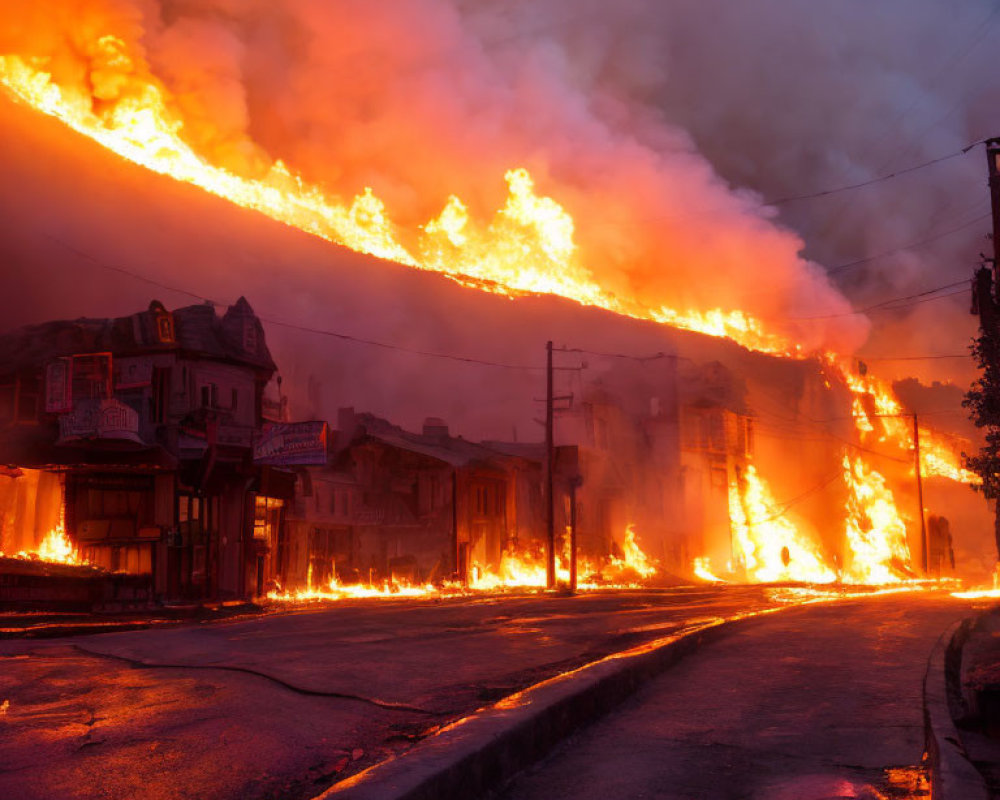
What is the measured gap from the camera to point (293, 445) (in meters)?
31.1

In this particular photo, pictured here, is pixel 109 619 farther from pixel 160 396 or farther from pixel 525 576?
pixel 525 576

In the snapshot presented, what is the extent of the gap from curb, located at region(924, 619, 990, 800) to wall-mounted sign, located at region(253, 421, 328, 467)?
2293 centimetres

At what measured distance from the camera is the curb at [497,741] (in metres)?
4.39

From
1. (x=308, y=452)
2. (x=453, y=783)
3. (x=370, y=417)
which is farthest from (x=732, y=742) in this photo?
(x=370, y=417)

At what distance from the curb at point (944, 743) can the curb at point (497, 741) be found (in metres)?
2.36

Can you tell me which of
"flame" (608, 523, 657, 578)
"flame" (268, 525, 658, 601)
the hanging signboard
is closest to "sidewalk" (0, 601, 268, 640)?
the hanging signboard

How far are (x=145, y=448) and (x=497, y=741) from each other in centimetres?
2774

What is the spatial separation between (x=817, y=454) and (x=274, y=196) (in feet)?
174

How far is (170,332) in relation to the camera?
33125mm

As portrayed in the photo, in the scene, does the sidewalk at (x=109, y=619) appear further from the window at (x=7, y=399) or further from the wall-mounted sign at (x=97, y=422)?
the window at (x=7, y=399)

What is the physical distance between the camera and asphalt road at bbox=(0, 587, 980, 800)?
5.17m

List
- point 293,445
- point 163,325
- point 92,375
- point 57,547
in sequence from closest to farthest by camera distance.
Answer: point 57,547, point 293,445, point 92,375, point 163,325

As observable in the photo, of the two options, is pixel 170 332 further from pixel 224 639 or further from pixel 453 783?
pixel 453 783

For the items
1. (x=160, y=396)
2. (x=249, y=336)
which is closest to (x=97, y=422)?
(x=160, y=396)
